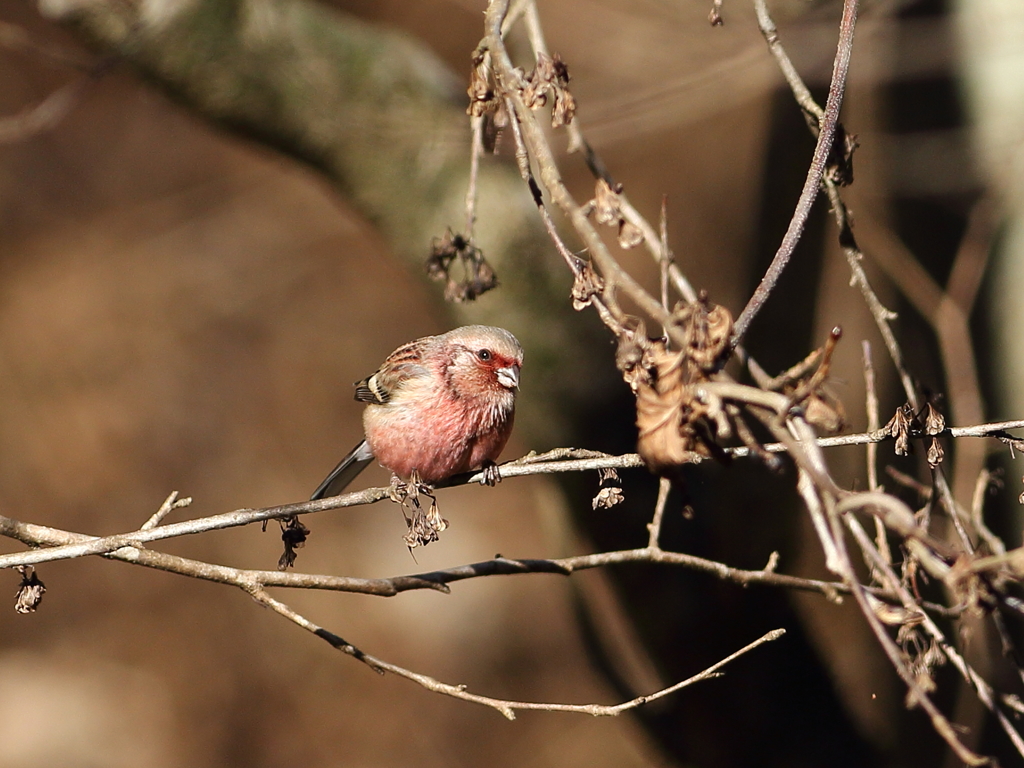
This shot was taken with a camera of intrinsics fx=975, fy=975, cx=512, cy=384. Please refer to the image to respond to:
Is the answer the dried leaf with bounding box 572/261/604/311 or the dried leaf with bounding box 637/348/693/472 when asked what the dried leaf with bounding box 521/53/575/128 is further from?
the dried leaf with bounding box 637/348/693/472

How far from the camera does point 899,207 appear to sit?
559cm

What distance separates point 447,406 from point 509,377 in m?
0.30

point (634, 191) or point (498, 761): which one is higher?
point (634, 191)

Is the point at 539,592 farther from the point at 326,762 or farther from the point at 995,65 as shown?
the point at 995,65

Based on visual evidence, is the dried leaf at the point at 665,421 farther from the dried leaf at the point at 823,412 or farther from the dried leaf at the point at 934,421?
the dried leaf at the point at 934,421

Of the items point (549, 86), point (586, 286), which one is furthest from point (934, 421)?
point (549, 86)

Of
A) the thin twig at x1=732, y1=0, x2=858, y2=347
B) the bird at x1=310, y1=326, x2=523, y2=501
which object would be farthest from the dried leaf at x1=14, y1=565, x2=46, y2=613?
the thin twig at x1=732, y1=0, x2=858, y2=347

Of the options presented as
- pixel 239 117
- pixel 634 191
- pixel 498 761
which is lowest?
pixel 498 761

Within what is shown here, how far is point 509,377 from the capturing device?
4273mm

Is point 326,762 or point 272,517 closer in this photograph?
point 272,517

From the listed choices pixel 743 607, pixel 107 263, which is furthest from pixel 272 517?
pixel 107 263

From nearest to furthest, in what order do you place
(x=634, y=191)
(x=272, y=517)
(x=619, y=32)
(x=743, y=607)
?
(x=272, y=517) < (x=743, y=607) < (x=619, y=32) < (x=634, y=191)

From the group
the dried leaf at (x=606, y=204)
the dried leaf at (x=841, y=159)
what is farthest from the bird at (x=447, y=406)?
the dried leaf at (x=841, y=159)

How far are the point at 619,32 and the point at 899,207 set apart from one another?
463 centimetres
